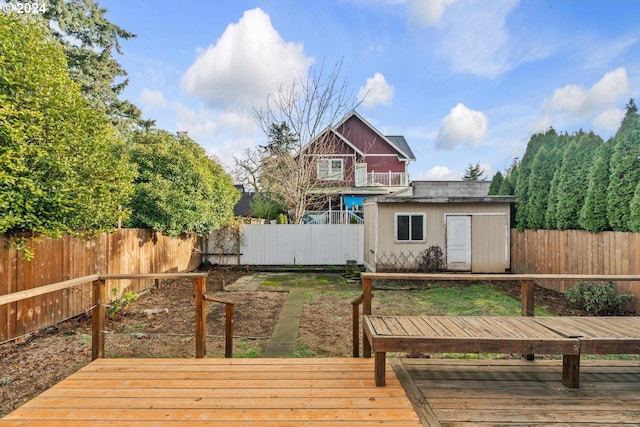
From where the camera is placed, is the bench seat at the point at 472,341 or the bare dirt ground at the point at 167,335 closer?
→ the bench seat at the point at 472,341

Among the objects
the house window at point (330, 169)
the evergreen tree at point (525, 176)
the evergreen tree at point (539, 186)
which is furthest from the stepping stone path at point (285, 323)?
the house window at point (330, 169)

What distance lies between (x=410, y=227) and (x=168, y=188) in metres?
7.52

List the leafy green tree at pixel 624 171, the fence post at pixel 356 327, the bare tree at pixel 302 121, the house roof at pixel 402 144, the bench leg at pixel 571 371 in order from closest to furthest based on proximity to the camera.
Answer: the bench leg at pixel 571 371 → the fence post at pixel 356 327 → the leafy green tree at pixel 624 171 → the bare tree at pixel 302 121 → the house roof at pixel 402 144

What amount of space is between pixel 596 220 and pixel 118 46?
22744 mm

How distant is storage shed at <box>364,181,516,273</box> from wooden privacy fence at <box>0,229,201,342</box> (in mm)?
6993

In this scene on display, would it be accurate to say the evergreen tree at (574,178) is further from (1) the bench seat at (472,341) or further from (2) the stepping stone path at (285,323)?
(2) the stepping stone path at (285,323)

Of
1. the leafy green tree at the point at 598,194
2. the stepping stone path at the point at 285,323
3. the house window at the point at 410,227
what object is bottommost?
the stepping stone path at the point at 285,323

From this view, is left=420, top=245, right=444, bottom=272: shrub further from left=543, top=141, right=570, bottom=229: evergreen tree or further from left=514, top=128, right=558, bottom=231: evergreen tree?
left=543, top=141, right=570, bottom=229: evergreen tree

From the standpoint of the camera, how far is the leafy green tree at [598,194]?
6680 millimetres

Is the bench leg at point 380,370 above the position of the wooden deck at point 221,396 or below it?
above

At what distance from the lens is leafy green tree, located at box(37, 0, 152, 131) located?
15.0m

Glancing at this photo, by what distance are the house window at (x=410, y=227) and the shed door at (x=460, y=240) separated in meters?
0.91

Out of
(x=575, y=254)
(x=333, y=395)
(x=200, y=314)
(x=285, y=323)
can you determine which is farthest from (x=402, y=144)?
(x=333, y=395)

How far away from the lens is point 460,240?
33.0ft
